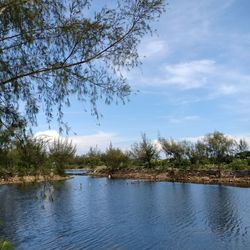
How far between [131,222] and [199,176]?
35.1m

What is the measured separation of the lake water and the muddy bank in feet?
42.4

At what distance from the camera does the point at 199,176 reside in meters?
59.8

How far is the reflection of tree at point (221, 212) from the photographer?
24.1 m

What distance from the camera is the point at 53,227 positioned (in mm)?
24875

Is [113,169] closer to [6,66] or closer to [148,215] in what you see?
[148,215]

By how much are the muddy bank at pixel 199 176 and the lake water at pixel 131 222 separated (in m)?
12.9

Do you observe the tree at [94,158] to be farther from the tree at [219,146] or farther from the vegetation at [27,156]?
the vegetation at [27,156]

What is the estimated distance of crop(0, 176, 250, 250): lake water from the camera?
20.6m

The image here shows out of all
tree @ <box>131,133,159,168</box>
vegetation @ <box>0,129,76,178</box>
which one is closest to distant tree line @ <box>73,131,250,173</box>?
tree @ <box>131,133,159,168</box>

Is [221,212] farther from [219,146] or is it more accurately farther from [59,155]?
[219,146]

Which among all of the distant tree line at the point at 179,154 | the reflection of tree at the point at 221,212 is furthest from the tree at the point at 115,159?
the reflection of tree at the point at 221,212

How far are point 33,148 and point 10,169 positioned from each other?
881 millimetres

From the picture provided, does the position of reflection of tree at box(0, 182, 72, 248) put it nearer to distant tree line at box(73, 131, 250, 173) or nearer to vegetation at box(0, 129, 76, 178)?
vegetation at box(0, 129, 76, 178)

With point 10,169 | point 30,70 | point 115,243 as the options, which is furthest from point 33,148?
point 115,243
